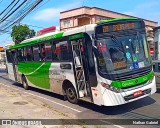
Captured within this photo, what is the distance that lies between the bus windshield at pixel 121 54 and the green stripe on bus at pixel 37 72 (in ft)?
13.8

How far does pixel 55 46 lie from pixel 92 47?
122 inches

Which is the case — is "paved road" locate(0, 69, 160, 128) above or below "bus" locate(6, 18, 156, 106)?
below

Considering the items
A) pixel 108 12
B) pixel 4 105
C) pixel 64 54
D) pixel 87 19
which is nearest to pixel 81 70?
pixel 64 54

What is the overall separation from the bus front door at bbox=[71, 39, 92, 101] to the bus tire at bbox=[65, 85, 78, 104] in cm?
56

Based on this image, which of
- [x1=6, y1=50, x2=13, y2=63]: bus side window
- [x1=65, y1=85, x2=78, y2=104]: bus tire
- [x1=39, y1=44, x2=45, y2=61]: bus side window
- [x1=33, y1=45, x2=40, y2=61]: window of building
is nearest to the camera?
[x1=65, y1=85, x2=78, y2=104]: bus tire

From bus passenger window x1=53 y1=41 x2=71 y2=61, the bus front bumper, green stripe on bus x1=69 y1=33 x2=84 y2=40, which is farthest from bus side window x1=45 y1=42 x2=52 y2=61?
the bus front bumper

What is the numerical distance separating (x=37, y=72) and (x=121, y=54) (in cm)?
613

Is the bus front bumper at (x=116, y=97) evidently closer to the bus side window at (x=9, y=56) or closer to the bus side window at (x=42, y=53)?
the bus side window at (x=42, y=53)

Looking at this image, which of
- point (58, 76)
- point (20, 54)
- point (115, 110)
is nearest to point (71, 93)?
point (58, 76)

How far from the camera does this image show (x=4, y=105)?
11.0m

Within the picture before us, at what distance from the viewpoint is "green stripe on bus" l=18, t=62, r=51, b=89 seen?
13.1m

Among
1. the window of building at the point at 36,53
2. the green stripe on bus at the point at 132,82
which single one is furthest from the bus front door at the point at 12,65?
the green stripe on bus at the point at 132,82

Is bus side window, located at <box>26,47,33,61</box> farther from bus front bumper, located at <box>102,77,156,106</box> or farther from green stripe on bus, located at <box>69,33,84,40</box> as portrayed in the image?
bus front bumper, located at <box>102,77,156,106</box>

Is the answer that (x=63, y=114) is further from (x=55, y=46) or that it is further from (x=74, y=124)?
(x=55, y=46)
